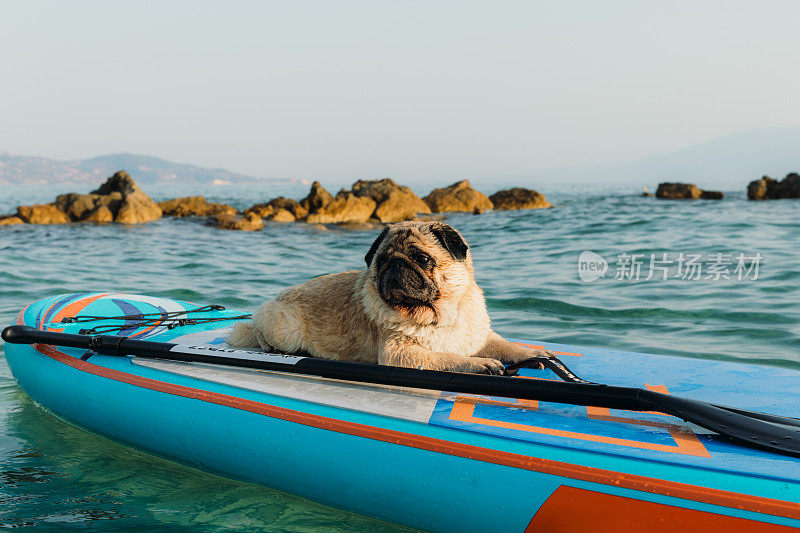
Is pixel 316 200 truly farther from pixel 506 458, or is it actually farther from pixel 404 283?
pixel 506 458

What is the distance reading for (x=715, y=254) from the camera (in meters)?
12.6

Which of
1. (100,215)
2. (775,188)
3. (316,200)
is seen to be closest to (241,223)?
(316,200)

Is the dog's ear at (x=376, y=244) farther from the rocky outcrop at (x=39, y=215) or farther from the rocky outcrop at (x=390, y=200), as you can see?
the rocky outcrop at (x=39, y=215)

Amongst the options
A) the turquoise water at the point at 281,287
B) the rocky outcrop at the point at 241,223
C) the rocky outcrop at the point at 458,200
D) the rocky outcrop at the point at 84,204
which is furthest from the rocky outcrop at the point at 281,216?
the rocky outcrop at the point at 458,200

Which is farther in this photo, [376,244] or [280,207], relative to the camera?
[280,207]

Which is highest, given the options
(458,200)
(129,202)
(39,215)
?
(458,200)

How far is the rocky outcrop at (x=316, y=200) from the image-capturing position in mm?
28344

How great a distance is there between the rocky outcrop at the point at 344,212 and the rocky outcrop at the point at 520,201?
26.3 ft

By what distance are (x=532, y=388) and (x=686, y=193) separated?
1523 inches

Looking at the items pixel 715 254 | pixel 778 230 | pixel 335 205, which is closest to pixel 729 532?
pixel 715 254

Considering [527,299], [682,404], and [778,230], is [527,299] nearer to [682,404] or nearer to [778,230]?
[682,404]

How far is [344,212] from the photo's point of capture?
88.8 feet

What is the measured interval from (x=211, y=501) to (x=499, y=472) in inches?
77.5

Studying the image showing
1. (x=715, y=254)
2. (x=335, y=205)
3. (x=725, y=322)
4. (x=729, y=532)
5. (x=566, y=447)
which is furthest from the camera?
(x=335, y=205)
